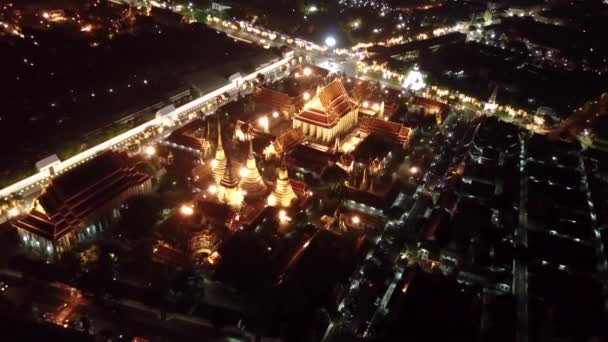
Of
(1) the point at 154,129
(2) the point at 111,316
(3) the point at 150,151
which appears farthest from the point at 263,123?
(2) the point at 111,316

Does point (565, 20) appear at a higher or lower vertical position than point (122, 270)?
higher

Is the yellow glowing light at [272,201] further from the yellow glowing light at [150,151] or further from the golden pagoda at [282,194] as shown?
the yellow glowing light at [150,151]

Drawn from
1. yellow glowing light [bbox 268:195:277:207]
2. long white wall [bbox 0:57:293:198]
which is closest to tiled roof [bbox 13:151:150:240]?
long white wall [bbox 0:57:293:198]

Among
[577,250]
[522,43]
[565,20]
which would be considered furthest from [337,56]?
[565,20]

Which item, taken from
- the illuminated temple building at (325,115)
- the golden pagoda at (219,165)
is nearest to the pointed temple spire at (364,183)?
the illuminated temple building at (325,115)

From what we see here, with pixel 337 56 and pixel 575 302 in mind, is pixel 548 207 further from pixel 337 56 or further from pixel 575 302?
pixel 337 56
